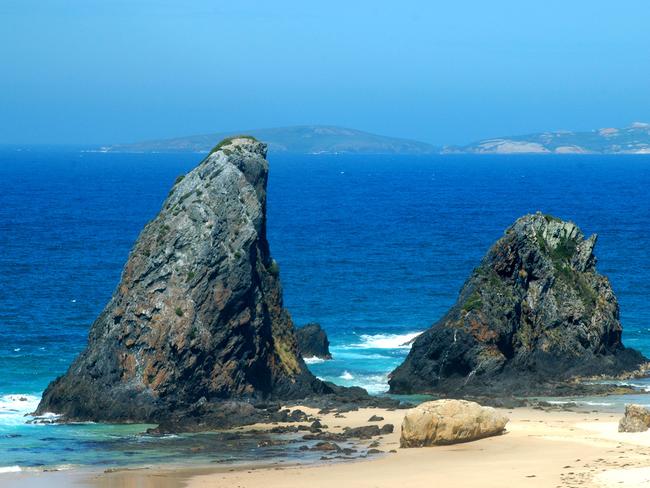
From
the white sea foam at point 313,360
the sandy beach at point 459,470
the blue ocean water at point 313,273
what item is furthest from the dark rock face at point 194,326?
the sandy beach at point 459,470

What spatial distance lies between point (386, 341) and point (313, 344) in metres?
6.50

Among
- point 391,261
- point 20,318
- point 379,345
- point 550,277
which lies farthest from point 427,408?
point 391,261

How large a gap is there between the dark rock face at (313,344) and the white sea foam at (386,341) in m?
4.48

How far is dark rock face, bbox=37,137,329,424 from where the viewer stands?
49375 millimetres

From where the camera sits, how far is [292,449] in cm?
4281

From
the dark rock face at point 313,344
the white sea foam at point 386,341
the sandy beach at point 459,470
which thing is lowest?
the sandy beach at point 459,470

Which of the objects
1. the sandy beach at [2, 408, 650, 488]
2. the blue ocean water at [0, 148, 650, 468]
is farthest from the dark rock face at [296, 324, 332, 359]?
the sandy beach at [2, 408, 650, 488]

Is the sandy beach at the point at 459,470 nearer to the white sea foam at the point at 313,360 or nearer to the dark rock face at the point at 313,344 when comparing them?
the white sea foam at the point at 313,360

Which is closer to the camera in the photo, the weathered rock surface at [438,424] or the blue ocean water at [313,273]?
the weathered rock surface at [438,424]

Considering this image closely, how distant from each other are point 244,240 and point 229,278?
185 centimetres

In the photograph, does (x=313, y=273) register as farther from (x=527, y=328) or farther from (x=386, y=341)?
(x=527, y=328)

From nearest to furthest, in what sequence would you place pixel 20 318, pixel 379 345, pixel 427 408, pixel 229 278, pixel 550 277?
pixel 427 408 → pixel 229 278 → pixel 550 277 → pixel 379 345 → pixel 20 318

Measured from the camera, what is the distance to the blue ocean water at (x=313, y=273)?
163 ft

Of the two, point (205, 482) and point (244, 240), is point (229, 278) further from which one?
point (205, 482)
